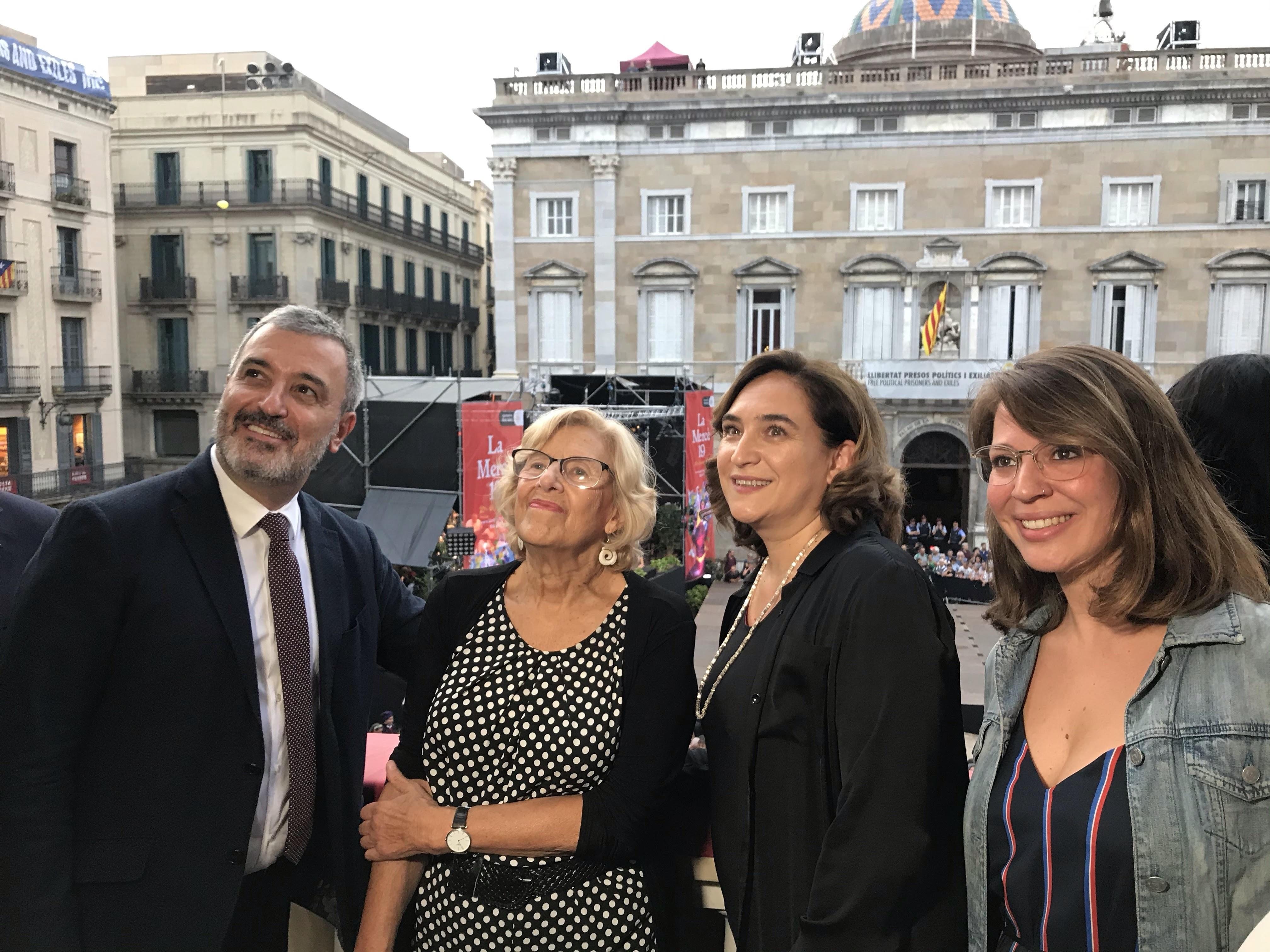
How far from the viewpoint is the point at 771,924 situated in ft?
6.29

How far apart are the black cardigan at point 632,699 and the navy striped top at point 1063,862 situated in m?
0.66

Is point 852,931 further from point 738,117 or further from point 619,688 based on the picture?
point 738,117

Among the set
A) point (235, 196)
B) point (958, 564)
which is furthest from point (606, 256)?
point (235, 196)

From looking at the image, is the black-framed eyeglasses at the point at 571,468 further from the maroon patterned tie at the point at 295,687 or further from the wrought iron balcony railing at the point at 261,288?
the wrought iron balcony railing at the point at 261,288

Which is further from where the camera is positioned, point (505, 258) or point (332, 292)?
point (332, 292)

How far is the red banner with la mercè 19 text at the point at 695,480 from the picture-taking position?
1420 centimetres

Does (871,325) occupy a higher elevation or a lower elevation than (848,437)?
higher

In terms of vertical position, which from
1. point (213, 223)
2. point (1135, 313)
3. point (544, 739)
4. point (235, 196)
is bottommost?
point (544, 739)

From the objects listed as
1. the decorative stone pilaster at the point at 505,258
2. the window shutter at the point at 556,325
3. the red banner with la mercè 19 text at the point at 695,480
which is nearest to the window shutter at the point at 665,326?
the window shutter at the point at 556,325

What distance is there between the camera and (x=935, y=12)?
25.1m

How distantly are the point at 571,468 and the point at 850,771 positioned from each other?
0.98 meters

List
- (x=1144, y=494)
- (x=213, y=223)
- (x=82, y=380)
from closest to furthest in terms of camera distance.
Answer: (x=1144, y=494)
(x=82, y=380)
(x=213, y=223)

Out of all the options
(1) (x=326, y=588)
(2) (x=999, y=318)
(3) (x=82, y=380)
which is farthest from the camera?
(3) (x=82, y=380)

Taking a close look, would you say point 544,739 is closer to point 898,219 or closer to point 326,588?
point 326,588
